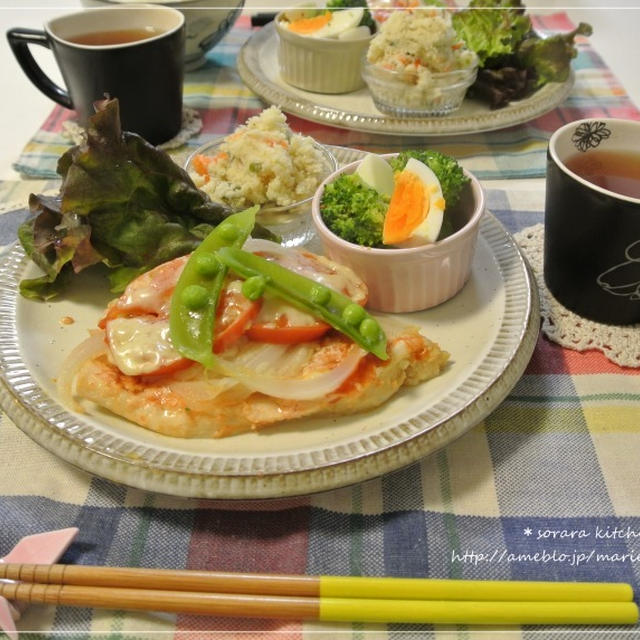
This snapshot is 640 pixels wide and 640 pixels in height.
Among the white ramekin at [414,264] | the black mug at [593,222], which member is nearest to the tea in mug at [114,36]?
the white ramekin at [414,264]

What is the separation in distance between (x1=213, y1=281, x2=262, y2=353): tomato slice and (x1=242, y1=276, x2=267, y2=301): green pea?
26 millimetres

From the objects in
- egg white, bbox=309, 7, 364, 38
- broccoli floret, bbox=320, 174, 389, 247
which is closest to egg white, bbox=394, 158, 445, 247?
broccoli floret, bbox=320, 174, 389, 247

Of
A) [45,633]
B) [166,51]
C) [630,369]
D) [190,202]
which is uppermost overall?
[166,51]

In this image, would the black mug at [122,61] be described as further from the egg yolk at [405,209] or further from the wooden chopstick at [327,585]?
the wooden chopstick at [327,585]

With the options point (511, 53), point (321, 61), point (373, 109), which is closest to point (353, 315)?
point (373, 109)

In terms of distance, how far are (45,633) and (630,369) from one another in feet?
6.77

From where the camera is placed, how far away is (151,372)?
1937 mm

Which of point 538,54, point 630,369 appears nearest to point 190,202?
point 630,369

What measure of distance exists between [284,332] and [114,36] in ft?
8.38

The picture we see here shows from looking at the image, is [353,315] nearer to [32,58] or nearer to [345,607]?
[345,607]

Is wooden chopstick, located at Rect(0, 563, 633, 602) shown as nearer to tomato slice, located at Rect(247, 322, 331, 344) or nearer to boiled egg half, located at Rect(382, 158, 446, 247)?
tomato slice, located at Rect(247, 322, 331, 344)

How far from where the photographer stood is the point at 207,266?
2.02m

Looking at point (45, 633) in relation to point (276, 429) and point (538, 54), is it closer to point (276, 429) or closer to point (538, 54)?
point (276, 429)

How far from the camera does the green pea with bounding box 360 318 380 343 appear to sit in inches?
77.2
